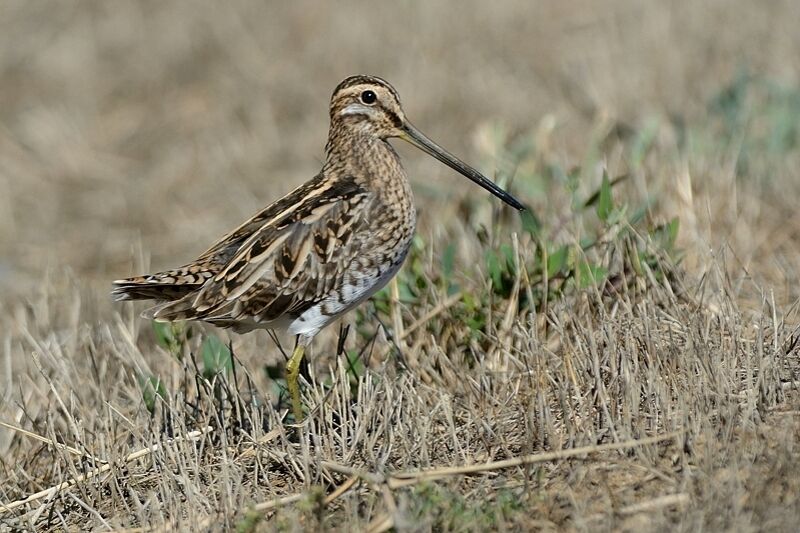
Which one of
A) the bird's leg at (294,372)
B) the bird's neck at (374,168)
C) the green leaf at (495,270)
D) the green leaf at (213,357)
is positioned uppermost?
the bird's neck at (374,168)

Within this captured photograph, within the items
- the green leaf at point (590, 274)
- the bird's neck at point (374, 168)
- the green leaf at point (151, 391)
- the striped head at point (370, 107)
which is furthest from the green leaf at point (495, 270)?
the green leaf at point (151, 391)

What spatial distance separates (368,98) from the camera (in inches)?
197

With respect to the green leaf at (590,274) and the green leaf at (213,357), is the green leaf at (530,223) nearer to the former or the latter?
the green leaf at (590,274)

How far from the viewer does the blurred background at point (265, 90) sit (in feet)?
26.5

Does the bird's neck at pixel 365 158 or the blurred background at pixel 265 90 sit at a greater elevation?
the blurred background at pixel 265 90

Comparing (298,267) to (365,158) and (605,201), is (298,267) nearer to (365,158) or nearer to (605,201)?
(365,158)

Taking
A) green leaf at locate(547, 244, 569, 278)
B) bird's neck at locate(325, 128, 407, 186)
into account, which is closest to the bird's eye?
bird's neck at locate(325, 128, 407, 186)

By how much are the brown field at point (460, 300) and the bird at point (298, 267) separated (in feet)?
0.93

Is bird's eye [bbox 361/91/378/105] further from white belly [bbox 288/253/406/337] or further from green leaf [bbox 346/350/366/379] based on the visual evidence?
green leaf [bbox 346/350/366/379]

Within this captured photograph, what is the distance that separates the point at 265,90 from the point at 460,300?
193 inches

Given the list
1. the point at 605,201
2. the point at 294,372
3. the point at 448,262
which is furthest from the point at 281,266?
the point at 605,201

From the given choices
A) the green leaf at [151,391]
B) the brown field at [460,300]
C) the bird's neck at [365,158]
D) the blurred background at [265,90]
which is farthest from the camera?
the blurred background at [265,90]

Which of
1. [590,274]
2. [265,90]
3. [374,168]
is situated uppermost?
[265,90]

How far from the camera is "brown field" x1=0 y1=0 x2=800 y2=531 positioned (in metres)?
3.94
